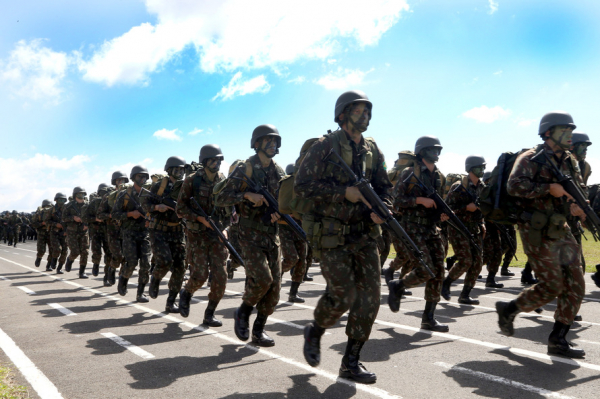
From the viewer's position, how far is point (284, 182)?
15.4 ft

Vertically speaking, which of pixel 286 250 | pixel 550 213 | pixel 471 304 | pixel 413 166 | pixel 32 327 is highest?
pixel 413 166

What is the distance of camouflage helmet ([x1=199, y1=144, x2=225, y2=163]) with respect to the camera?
7119 mm

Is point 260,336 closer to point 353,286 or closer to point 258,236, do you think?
point 258,236

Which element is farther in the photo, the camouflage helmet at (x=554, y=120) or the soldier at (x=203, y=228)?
the soldier at (x=203, y=228)

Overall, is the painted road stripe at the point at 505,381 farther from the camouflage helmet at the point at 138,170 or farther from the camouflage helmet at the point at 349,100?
the camouflage helmet at the point at 138,170

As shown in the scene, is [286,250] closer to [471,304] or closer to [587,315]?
[471,304]

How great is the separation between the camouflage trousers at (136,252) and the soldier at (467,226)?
5495mm

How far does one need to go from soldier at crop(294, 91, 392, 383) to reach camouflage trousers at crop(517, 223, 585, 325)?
1.83 metres

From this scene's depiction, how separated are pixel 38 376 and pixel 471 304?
635 centimetres

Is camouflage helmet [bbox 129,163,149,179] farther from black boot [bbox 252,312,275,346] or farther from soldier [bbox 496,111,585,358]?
soldier [bbox 496,111,585,358]

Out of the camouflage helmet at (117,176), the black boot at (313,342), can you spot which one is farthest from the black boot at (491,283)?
the camouflage helmet at (117,176)

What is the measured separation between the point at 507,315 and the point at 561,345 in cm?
55

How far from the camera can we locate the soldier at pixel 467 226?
8.12 meters

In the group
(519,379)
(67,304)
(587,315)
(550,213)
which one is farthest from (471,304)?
(67,304)
